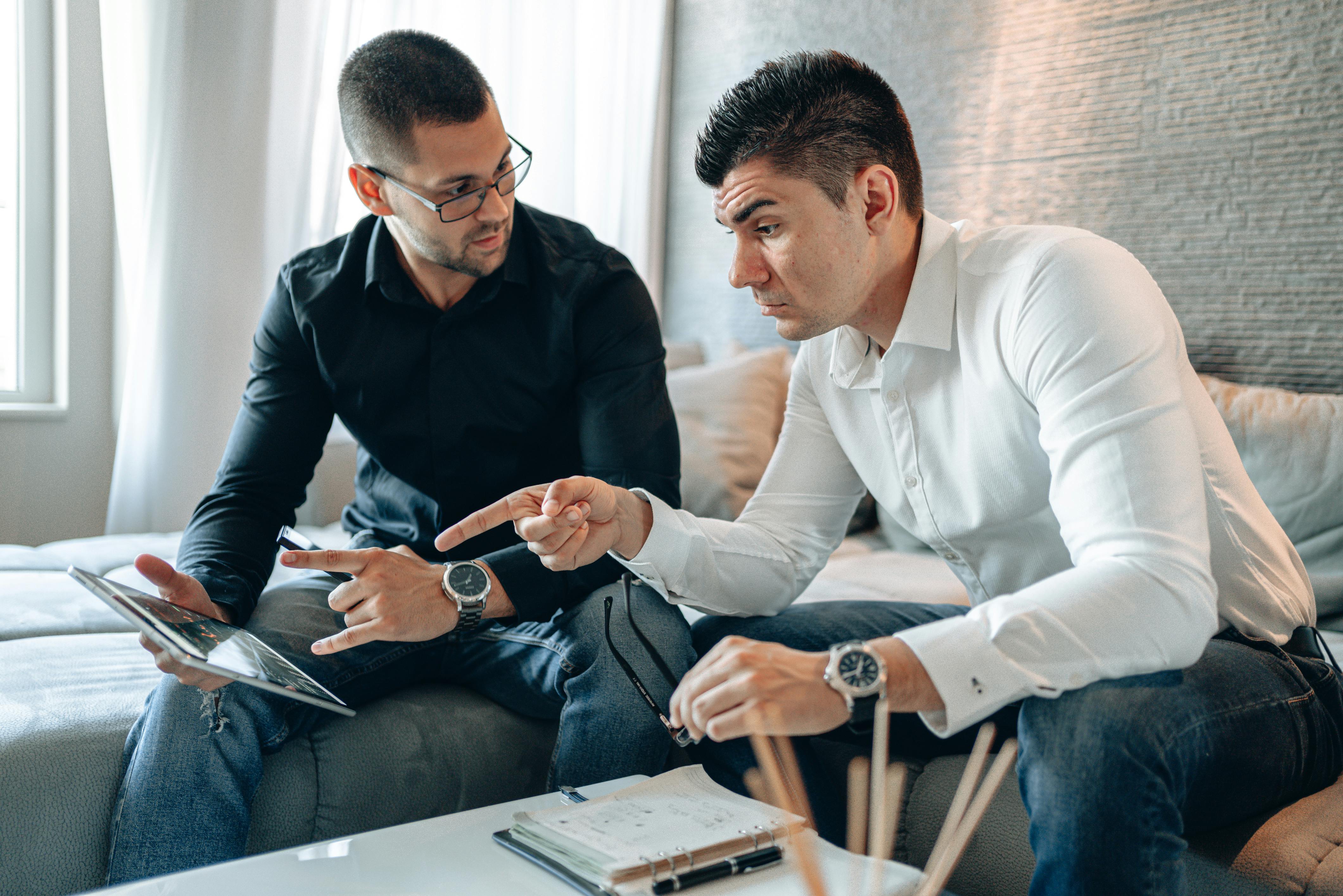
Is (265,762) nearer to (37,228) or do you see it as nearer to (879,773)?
(879,773)

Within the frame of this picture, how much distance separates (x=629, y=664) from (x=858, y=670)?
45 centimetres

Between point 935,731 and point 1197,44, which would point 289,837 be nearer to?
point 935,731

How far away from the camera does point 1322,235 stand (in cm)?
186

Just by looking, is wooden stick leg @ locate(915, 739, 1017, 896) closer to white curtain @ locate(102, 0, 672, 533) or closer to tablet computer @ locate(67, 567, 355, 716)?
tablet computer @ locate(67, 567, 355, 716)

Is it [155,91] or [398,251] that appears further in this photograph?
[155,91]

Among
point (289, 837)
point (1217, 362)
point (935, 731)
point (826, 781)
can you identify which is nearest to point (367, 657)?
point (289, 837)

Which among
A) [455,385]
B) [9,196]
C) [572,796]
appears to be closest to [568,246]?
[455,385]

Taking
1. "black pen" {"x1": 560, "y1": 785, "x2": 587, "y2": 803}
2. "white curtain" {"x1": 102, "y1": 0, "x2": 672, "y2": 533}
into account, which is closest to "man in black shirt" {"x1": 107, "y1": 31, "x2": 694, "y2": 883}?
"black pen" {"x1": 560, "y1": 785, "x2": 587, "y2": 803}

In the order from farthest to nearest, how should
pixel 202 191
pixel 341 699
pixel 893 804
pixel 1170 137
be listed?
pixel 202 191
pixel 1170 137
pixel 341 699
pixel 893 804

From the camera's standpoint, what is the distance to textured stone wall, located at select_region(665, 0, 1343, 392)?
73.5 inches

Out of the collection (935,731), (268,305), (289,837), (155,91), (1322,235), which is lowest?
(289,837)

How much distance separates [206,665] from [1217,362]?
6.46ft

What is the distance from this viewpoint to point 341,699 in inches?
49.5

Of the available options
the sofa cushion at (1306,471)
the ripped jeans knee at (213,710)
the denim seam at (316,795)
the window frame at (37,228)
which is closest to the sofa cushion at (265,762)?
the denim seam at (316,795)
